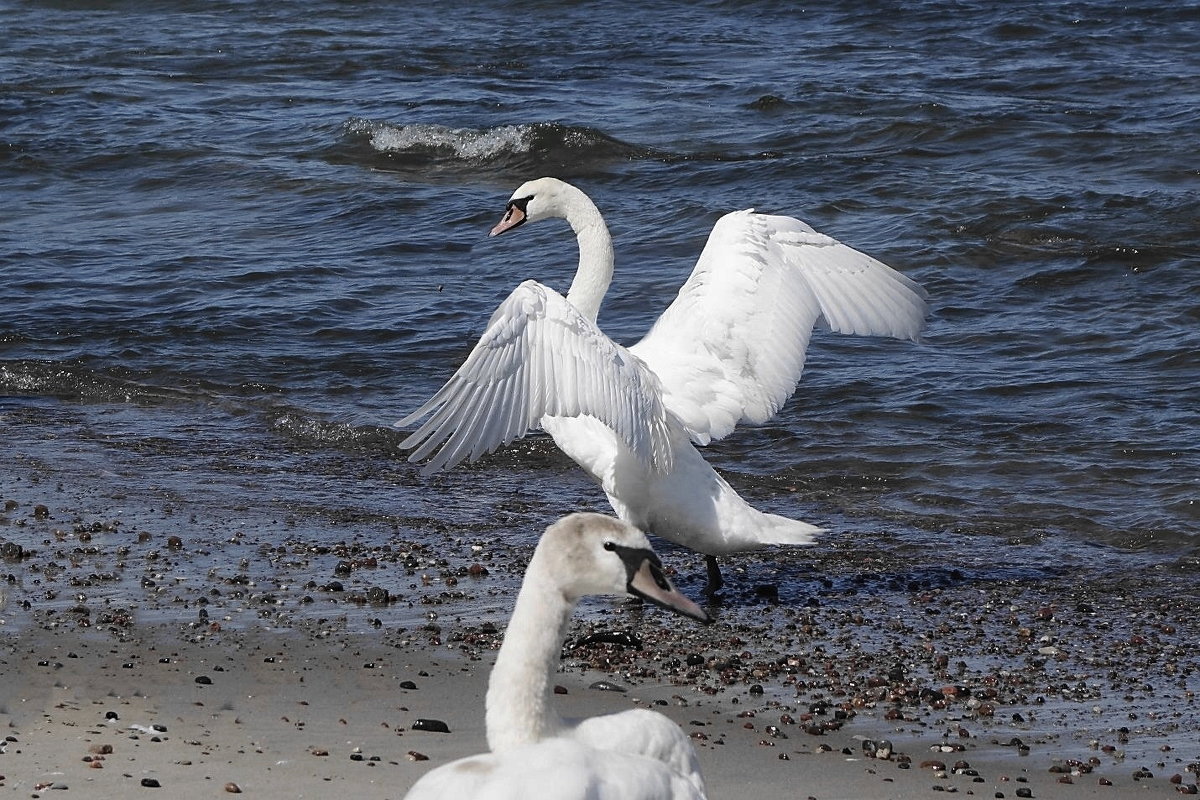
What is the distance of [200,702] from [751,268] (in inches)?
126

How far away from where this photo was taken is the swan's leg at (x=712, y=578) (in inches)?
263

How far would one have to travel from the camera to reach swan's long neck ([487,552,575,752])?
346 cm

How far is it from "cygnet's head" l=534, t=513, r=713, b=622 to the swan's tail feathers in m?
2.84

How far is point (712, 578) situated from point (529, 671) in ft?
10.8

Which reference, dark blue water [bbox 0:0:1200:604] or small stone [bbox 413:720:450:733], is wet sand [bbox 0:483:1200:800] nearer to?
small stone [bbox 413:720:450:733]

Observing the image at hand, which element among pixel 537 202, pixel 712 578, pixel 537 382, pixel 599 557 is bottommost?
pixel 712 578

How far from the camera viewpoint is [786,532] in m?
6.44

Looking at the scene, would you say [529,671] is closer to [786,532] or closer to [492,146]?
[786,532]

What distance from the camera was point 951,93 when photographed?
610 inches

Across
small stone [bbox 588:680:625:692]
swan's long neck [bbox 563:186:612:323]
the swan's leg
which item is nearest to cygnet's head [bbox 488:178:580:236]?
swan's long neck [bbox 563:186:612:323]

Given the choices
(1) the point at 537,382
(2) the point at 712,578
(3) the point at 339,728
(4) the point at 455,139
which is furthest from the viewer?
(4) the point at 455,139

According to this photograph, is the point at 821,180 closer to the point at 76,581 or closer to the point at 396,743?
the point at 76,581

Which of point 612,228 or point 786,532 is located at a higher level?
point 612,228

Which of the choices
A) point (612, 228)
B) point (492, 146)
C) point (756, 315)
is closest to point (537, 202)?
point (756, 315)
